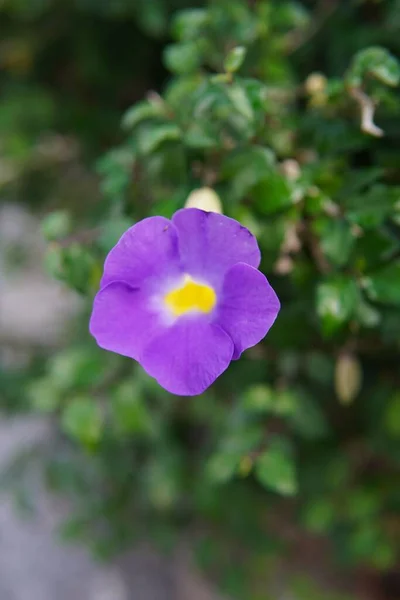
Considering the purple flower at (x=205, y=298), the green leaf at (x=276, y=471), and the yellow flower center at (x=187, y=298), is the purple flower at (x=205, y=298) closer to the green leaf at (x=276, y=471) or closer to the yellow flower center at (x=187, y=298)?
the yellow flower center at (x=187, y=298)

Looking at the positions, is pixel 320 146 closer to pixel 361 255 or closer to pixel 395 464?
pixel 361 255

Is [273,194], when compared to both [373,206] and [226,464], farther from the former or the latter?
[226,464]

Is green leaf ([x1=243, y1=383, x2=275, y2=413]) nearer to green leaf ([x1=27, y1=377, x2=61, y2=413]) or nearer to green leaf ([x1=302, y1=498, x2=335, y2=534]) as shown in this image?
green leaf ([x1=27, y1=377, x2=61, y2=413])

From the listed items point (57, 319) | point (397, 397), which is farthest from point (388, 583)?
point (57, 319)

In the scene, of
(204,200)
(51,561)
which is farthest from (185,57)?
(51,561)

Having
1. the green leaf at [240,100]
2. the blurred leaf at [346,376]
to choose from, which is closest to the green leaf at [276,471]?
the blurred leaf at [346,376]

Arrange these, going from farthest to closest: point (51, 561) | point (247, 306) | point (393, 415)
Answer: point (51, 561)
point (393, 415)
point (247, 306)
